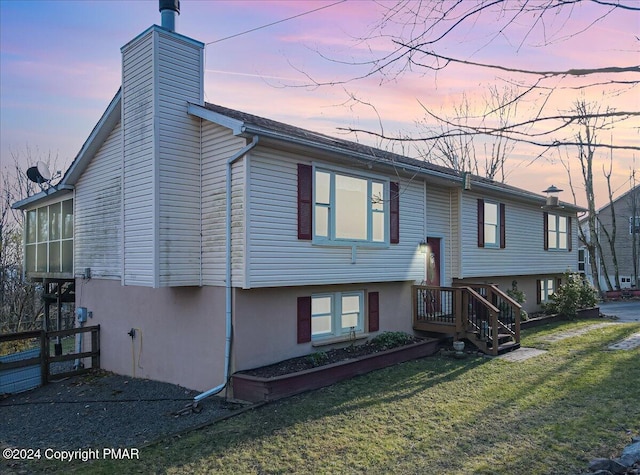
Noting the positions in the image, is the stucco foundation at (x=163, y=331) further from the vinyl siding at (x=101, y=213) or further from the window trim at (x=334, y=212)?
the window trim at (x=334, y=212)

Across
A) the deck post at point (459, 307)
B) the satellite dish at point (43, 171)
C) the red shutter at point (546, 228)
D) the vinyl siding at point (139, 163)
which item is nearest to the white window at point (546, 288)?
the red shutter at point (546, 228)

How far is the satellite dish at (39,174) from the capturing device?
13.1m

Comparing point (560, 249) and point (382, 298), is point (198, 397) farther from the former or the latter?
point (560, 249)

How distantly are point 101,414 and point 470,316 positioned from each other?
27.7 ft

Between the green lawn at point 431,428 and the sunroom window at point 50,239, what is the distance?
30.5ft

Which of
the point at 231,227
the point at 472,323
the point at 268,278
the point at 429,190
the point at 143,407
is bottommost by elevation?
the point at 143,407

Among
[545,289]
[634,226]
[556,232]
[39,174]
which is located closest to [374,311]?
[39,174]

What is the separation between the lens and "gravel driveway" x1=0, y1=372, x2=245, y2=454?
6961 millimetres

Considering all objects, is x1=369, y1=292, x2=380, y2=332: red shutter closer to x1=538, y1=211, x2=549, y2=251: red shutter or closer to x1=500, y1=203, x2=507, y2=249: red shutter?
x1=500, y1=203, x2=507, y2=249: red shutter

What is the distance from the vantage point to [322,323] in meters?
10.1

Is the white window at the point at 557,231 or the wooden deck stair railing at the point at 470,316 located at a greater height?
the white window at the point at 557,231

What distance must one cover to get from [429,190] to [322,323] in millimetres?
5354

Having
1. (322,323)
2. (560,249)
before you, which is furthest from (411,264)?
(560,249)

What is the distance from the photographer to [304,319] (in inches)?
Answer: 378
